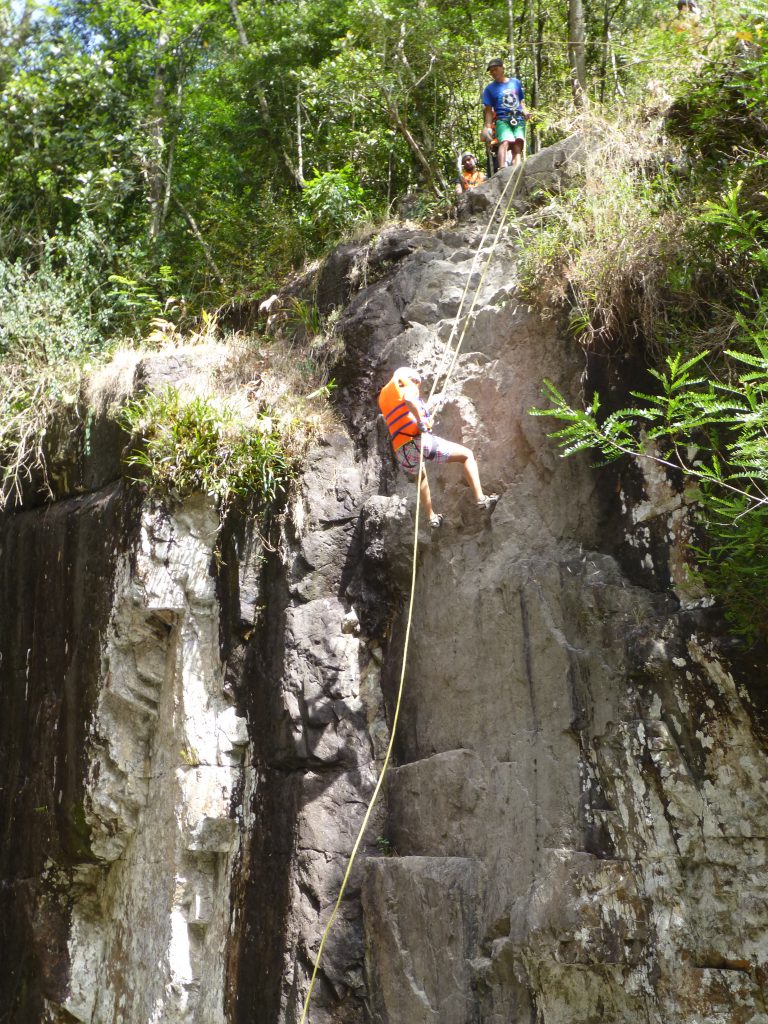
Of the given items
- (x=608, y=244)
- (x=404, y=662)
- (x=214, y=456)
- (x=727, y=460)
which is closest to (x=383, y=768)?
(x=404, y=662)

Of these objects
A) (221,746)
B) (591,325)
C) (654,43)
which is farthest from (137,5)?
(221,746)

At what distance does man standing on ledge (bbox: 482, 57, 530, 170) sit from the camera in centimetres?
959

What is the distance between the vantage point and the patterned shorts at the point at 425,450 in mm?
6922

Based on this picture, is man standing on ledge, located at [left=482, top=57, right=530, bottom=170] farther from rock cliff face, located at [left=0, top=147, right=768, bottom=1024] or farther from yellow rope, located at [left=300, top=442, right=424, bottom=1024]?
yellow rope, located at [left=300, top=442, right=424, bottom=1024]

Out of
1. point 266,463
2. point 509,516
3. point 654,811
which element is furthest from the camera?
point 266,463

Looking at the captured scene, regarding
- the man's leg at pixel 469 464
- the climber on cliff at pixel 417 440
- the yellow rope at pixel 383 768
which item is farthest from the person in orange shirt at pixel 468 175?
the yellow rope at pixel 383 768

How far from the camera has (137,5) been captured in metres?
13.3

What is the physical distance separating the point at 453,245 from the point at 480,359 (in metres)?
1.44

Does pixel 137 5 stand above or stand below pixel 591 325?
above

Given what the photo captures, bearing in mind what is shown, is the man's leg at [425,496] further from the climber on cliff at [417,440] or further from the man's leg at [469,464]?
the man's leg at [469,464]

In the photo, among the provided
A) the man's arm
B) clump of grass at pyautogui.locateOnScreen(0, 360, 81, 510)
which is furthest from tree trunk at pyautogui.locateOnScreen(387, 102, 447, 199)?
the man's arm

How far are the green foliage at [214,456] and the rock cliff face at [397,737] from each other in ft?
0.76

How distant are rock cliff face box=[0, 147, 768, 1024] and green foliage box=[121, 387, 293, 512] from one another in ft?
0.76

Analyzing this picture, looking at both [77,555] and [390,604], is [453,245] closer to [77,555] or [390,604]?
[390,604]
